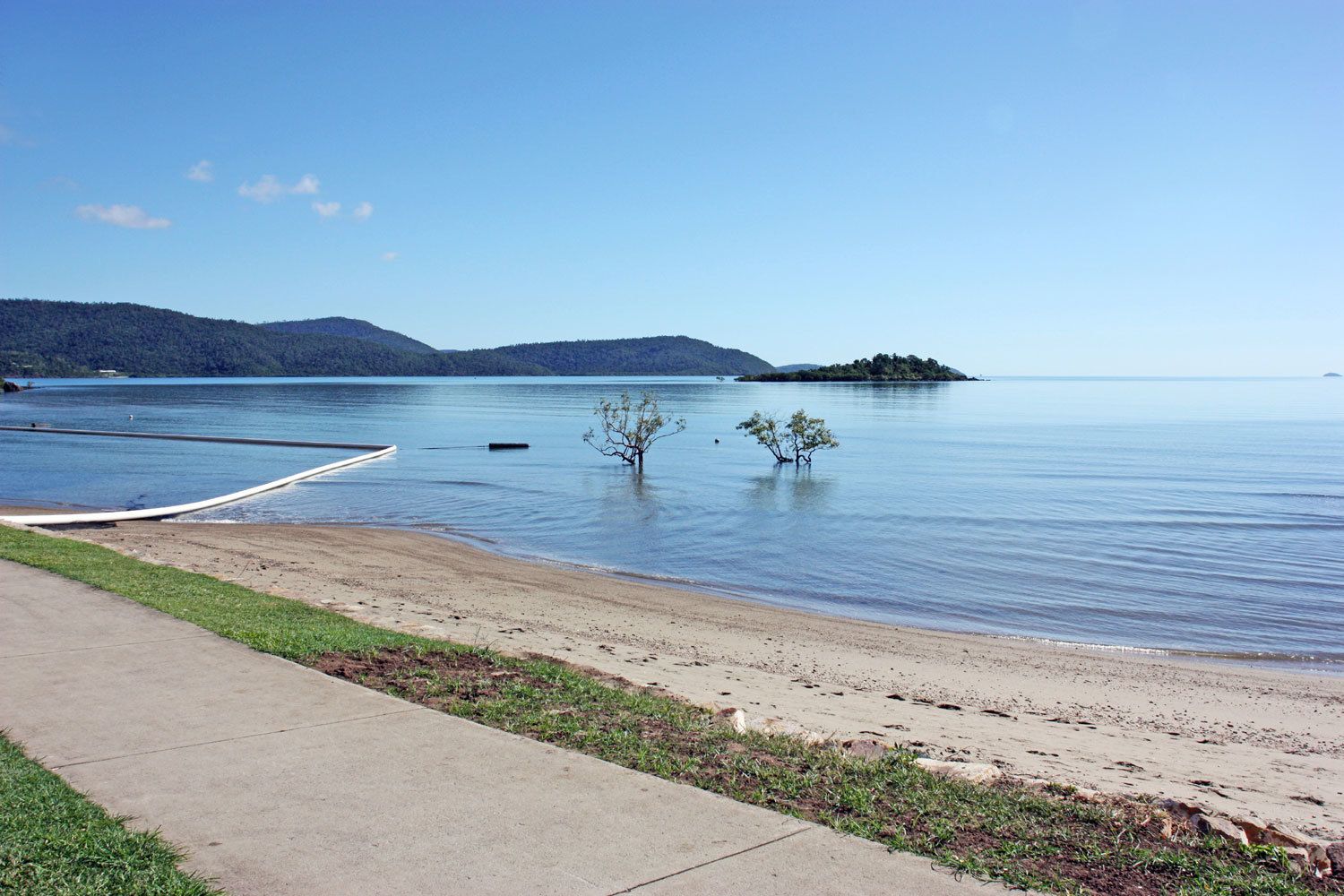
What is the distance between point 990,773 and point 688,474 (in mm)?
32665

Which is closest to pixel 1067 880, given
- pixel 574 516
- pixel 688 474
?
pixel 574 516

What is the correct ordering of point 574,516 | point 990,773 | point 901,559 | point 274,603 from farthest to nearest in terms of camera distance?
point 574,516 → point 901,559 → point 274,603 → point 990,773

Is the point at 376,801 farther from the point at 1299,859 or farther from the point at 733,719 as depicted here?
the point at 1299,859

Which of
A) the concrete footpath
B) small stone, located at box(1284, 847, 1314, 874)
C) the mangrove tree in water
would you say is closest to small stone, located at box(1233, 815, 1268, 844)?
small stone, located at box(1284, 847, 1314, 874)

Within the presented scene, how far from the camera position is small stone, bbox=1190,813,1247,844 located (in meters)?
4.71

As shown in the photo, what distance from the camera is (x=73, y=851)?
402 centimetres

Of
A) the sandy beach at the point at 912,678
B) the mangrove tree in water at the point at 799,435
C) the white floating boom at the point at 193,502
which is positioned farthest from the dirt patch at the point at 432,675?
the mangrove tree in water at the point at 799,435

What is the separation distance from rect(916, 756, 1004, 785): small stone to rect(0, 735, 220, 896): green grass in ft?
13.4

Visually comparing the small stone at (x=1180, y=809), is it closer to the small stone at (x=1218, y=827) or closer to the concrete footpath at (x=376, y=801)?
the small stone at (x=1218, y=827)

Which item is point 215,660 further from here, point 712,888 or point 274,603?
point 712,888

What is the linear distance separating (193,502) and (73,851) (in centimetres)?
2591

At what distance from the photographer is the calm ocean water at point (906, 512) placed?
16016 millimetres

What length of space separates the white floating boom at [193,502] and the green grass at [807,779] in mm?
15139

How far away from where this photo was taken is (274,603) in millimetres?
11117
